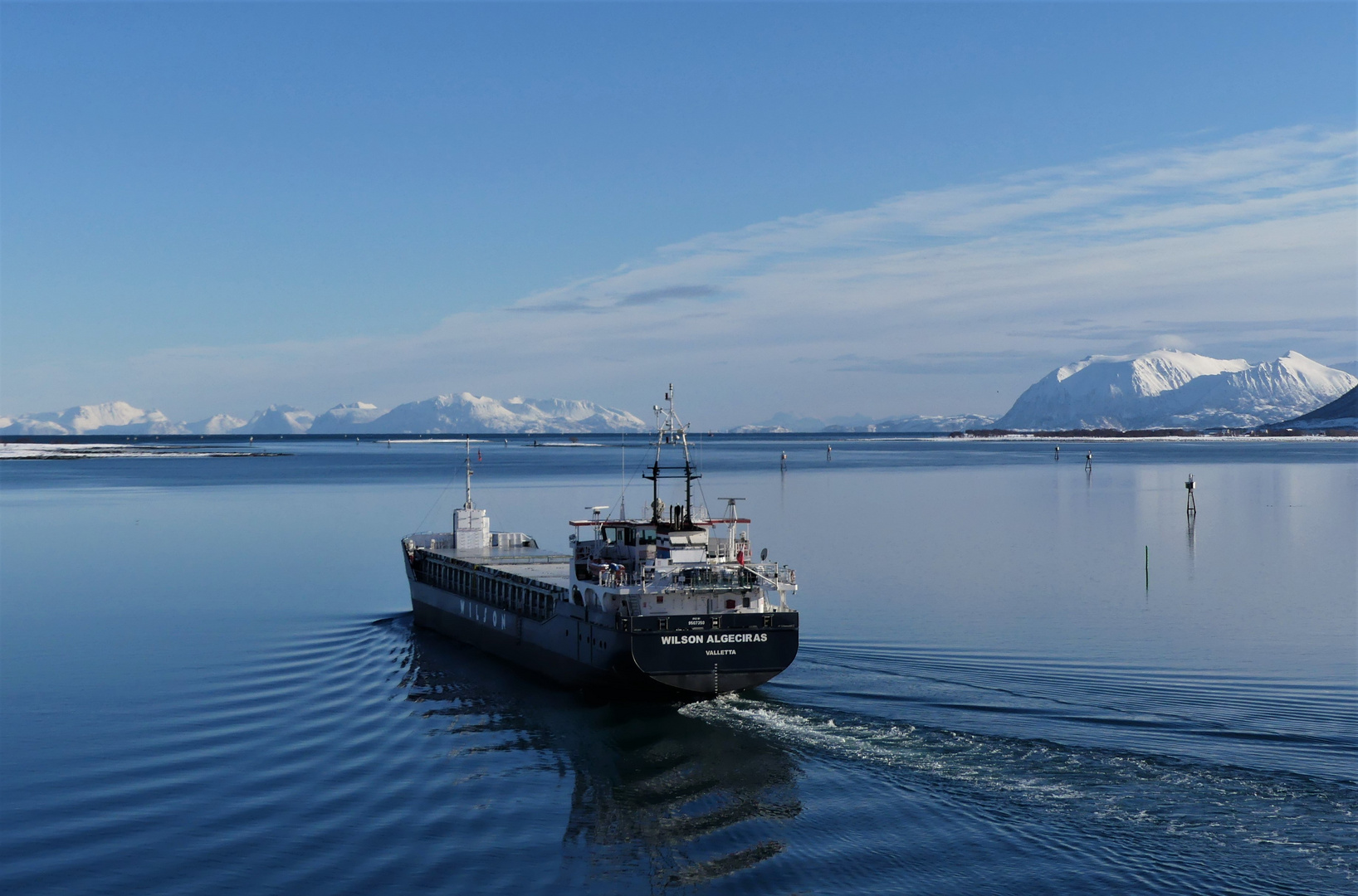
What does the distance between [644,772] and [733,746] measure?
312cm

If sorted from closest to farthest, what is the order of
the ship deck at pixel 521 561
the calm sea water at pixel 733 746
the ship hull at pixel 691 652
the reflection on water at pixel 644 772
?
the calm sea water at pixel 733 746
the reflection on water at pixel 644 772
the ship hull at pixel 691 652
the ship deck at pixel 521 561

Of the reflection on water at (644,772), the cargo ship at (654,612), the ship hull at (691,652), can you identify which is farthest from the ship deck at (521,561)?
the ship hull at (691,652)

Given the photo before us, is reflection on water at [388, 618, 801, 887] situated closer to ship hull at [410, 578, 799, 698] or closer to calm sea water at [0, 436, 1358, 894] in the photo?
calm sea water at [0, 436, 1358, 894]

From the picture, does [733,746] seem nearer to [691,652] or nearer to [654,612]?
[691,652]

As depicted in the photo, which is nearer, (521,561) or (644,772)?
(644,772)

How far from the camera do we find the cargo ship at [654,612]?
35.8 m

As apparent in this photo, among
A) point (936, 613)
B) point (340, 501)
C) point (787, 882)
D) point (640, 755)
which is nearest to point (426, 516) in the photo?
point (340, 501)

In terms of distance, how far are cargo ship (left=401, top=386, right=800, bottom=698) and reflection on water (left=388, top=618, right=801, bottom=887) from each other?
1.52 m

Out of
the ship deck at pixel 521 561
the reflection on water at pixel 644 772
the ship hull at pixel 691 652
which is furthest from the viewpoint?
the ship deck at pixel 521 561

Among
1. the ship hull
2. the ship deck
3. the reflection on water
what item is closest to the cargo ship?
the ship hull

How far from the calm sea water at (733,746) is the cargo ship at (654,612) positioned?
126 cm


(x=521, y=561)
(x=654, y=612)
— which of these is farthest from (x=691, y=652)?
(x=521, y=561)

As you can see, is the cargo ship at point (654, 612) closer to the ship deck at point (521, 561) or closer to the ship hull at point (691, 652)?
the ship hull at point (691, 652)

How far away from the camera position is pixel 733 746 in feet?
105
